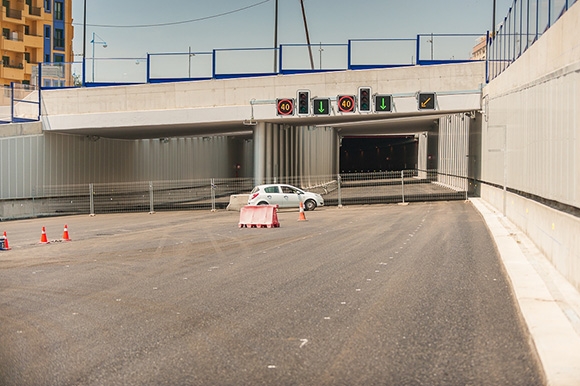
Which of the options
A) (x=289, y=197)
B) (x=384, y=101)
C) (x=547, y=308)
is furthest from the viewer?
(x=384, y=101)

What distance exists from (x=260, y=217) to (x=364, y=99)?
12.1 meters

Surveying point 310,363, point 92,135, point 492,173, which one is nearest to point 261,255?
point 310,363

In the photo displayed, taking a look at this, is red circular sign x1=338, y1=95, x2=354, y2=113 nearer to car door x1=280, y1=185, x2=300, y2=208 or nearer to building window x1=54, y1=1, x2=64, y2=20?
car door x1=280, y1=185, x2=300, y2=208

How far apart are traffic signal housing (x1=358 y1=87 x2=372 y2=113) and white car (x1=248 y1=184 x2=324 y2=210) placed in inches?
185

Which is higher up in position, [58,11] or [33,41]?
[58,11]

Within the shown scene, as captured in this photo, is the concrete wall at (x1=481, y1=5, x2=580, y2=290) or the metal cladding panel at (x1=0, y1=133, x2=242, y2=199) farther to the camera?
the metal cladding panel at (x1=0, y1=133, x2=242, y2=199)

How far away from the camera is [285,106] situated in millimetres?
35375

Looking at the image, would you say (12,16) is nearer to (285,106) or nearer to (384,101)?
(285,106)

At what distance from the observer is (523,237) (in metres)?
17.7

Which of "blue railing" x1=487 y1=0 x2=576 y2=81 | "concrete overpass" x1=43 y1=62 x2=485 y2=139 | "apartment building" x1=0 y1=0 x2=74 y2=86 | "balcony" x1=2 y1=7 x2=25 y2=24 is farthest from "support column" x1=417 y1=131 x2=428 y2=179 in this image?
"balcony" x1=2 y1=7 x2=25 y2=24

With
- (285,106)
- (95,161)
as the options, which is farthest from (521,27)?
(95,161)

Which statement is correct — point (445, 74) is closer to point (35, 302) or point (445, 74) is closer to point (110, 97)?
point (110, 97)

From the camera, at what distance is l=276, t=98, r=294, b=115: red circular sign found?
3531 centimetres

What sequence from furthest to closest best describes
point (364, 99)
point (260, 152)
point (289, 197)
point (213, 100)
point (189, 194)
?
point (189, 194)
point (260, 152)
point (213, 100)
point (364, 99)
point (289, 197)
